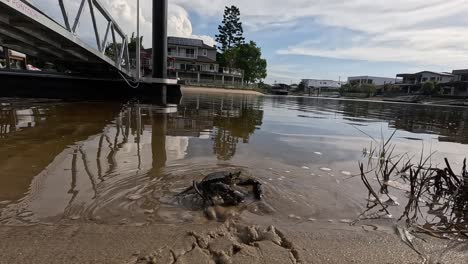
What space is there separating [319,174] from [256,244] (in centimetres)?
267

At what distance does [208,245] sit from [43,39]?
37.0 ft

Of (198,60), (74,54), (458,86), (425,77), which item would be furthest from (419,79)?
(74,54)

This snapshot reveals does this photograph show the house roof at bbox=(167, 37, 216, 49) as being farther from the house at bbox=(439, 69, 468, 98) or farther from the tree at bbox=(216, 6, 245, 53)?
the house at bbox=(439, 69, 468, 98)

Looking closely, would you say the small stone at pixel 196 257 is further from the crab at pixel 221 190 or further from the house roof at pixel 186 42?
the house roof at pixel 186 42

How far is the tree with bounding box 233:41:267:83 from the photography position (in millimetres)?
68500

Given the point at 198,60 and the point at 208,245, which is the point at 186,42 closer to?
the point at 198,60

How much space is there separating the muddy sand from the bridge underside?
23.5ft

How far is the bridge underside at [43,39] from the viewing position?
8.41 metres

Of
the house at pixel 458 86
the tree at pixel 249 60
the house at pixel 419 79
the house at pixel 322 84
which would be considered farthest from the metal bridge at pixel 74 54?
the house at pixel 322 84

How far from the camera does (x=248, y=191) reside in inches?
154

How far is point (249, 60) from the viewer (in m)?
69.1

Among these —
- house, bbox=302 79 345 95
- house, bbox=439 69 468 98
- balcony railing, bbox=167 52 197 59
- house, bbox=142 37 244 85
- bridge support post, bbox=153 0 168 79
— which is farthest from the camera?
house, bbox=302 79 345 95

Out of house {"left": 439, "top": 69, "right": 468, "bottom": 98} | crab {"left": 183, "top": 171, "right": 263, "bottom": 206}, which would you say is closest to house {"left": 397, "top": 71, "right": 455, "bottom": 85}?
house {"left": 439, "top": 69, "right": 468, "bottom": 98}

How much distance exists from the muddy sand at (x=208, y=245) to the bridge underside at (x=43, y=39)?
7.16 meters
